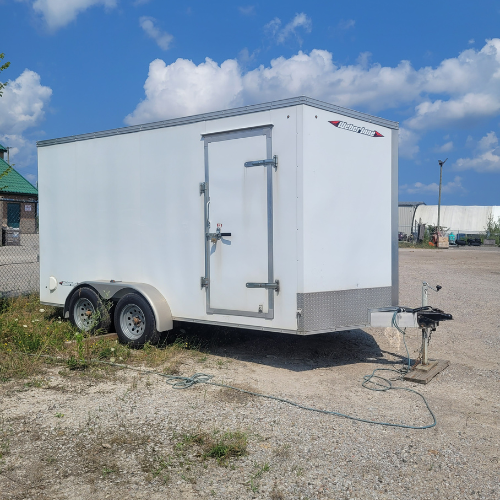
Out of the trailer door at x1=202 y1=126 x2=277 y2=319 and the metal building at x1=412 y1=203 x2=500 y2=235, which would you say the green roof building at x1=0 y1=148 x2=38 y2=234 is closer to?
the trailer door at x1=202 y1=126 x2=277 y2=319

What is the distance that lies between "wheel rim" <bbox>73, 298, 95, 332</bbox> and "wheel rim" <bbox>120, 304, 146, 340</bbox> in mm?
672

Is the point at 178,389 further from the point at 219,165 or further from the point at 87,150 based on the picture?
the point at 87,150

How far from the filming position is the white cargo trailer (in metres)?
6.16

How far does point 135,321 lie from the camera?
7.27m

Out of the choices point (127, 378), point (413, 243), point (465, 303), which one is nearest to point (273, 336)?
point (127, 378)

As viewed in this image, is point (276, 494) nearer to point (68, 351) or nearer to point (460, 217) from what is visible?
point (68, 351)

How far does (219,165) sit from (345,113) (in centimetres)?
165

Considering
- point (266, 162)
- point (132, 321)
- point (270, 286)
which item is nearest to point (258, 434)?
point (270, 286)

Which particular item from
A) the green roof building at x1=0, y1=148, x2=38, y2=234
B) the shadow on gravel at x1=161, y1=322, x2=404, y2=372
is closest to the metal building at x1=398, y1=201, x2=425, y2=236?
the green roof building at x1=0, y1=148, x2=38, y2=234

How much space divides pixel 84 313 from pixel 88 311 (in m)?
0.18

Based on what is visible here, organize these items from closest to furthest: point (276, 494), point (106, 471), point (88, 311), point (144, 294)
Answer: point (276, 494)
point (106, 471)
point (144, 294)
point (88, 311)

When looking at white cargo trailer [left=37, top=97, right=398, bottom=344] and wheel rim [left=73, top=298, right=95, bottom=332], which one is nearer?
white cargo trailer [left=37, top=97, right=398, bottom=344]

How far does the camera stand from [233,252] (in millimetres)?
6578

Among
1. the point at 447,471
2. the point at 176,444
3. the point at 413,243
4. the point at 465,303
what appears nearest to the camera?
the point at 447,471
